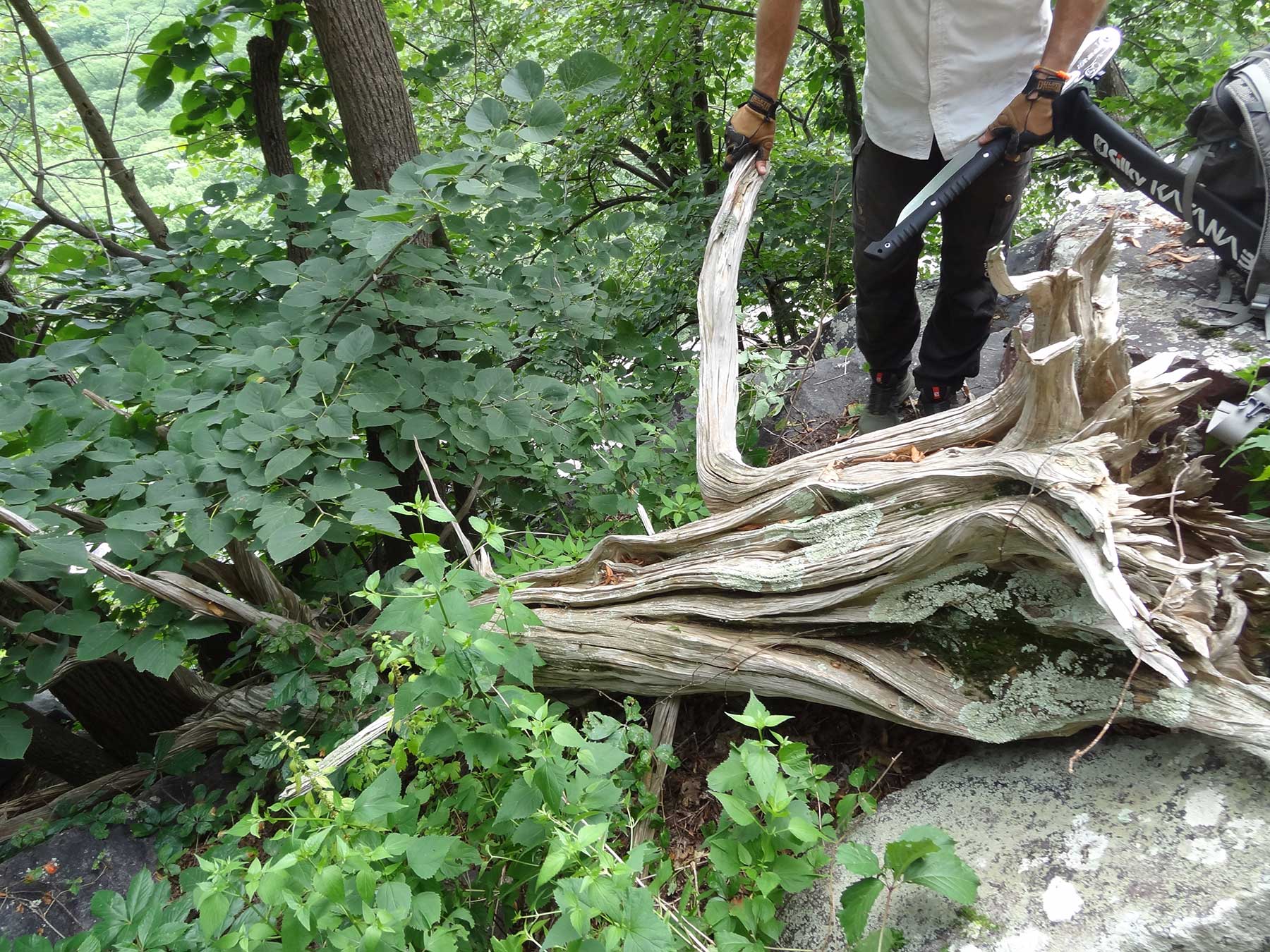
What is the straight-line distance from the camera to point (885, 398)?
321cm

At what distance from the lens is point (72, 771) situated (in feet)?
11.4

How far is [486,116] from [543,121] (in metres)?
0.19

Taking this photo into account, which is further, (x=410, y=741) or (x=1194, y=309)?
(x=1194, y=309)

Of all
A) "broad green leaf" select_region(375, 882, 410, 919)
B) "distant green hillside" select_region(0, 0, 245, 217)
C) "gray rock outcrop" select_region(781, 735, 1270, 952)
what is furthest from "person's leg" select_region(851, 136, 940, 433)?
"distant green hillside" select_region(0, 0, 245, 217)

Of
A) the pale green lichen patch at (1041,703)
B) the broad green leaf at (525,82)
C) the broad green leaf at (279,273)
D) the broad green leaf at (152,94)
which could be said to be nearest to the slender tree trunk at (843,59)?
the broad green leaf at (525,82)

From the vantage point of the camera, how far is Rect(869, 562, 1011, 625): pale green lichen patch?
6.08ft

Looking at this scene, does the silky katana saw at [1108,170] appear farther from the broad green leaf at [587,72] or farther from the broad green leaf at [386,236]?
the broad green leaf at [386,236]

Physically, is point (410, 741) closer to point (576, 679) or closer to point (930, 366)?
point (576, 679)

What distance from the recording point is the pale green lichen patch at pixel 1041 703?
65.1 inches

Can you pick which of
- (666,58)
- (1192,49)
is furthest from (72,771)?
(1192,49)

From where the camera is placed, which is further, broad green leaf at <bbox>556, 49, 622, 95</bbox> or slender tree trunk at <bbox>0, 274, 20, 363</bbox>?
slender tree trunk at <bbox>0, 274, 20, 363</bbox>

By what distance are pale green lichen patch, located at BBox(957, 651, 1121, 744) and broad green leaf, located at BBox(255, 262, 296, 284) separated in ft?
7.92

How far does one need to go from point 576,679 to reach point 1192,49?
5325 mm

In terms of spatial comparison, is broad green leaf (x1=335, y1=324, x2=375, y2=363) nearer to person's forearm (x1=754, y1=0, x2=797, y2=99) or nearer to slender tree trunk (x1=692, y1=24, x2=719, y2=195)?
person's forearm (x1=754, y1=0, x2=797, y2=99)
